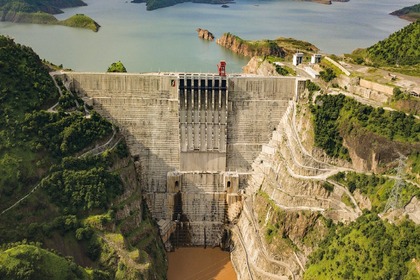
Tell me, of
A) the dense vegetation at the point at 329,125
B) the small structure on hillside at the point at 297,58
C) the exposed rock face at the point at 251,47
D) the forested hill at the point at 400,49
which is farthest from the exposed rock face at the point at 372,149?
the exposed rock face at the point at 251,47

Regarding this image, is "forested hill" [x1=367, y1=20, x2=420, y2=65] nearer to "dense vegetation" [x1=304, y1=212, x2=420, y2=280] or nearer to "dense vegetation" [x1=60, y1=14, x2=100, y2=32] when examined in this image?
"dense vegetation" [x1=304, y1=212, x2=420, y2=280]

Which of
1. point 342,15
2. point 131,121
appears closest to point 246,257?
point 131,121

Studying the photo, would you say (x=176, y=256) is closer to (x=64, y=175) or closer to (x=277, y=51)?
(x=64, y=175)

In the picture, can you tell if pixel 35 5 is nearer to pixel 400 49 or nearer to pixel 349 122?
pixel 400 49

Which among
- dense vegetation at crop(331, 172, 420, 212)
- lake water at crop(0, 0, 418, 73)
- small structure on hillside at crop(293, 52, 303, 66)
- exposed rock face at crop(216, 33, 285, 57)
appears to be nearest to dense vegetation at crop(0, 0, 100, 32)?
lake water at crop(0, 0, 418, 73)

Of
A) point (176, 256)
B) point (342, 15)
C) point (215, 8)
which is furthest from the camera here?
point (215, 8)

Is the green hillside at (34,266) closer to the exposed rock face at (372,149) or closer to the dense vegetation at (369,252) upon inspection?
the dense vegetation at (369,252)

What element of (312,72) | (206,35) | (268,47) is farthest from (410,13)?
(312,72)
